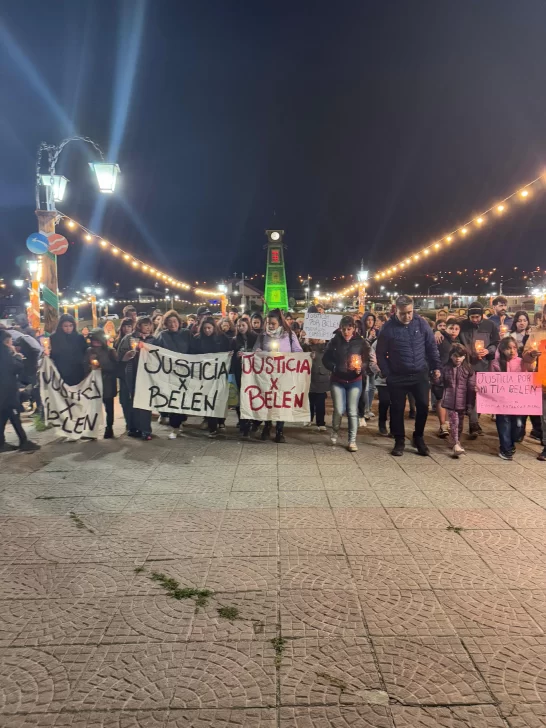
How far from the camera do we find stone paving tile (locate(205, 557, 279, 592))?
11.5 feet

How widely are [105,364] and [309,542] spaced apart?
4.74m

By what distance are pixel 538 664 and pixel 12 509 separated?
15.4 feet

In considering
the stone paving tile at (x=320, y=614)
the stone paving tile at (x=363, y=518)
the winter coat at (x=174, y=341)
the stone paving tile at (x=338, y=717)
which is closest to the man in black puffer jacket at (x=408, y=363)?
the stone paving tile at (x=363, y=518)

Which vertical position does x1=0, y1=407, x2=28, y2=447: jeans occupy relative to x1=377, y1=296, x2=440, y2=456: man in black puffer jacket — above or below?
below

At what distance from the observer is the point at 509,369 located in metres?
7.02

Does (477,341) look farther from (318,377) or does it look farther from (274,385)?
Result: (274,385)

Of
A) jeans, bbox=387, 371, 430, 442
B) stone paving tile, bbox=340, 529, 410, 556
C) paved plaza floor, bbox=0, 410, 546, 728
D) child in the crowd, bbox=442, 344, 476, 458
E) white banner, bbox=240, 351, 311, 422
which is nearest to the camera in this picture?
paved plaza floor, bbox=0, 410, 546, 728

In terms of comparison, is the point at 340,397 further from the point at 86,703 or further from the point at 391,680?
the point at 86,703

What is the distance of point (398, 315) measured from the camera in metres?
6.72

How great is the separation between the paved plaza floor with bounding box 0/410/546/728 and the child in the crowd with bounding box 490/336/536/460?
29.3 inches

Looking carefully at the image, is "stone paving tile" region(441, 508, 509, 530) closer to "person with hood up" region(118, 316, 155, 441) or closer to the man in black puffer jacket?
the man in black puffer jacket

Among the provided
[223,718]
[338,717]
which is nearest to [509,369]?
[338,717]

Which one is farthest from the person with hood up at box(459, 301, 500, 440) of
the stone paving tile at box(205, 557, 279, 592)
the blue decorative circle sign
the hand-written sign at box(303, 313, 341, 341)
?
the blue decorative circle sign

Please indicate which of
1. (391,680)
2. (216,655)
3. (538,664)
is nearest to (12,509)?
(216,655)
